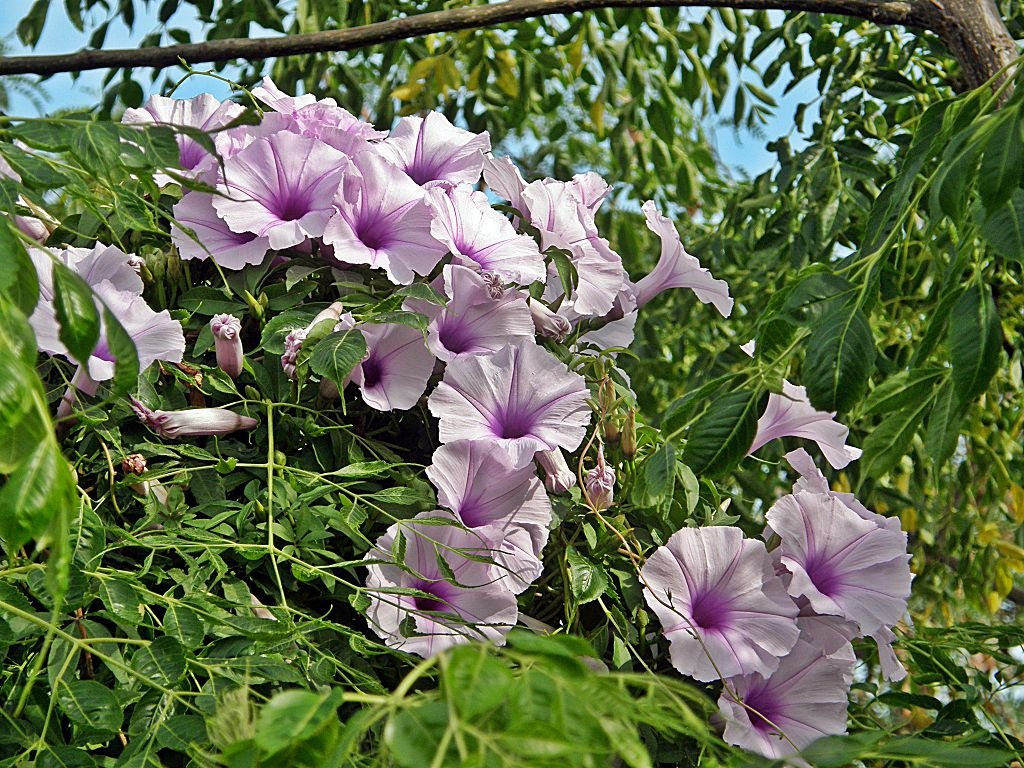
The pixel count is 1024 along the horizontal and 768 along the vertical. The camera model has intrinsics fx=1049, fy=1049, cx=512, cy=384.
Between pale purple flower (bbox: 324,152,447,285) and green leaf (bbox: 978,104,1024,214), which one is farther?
pale purple flower (bbox: 324,152,447,285)

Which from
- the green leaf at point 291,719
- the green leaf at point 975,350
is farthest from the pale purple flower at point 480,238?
the green leaf at point 291,719

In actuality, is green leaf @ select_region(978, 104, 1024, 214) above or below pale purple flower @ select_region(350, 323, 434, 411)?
above

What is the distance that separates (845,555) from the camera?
562 mm

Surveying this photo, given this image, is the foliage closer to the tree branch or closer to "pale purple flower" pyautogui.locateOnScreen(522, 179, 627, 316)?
"pale purple flower" pyautogui.locateOnScreen(522, 179, 627, 316)

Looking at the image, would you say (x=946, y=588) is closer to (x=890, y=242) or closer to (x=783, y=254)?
(x=783, y=254)

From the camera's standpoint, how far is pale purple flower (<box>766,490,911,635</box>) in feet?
1.81

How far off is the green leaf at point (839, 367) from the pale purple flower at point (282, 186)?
269 millimetres

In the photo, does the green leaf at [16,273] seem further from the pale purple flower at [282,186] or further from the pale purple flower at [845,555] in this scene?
the pale purple flower at [845,555]

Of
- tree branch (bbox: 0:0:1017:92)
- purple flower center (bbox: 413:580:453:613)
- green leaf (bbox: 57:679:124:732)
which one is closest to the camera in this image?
green leaf (bbox: 57:679:124:732)

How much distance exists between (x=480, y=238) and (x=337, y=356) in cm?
13

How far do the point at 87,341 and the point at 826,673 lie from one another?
0.39 m

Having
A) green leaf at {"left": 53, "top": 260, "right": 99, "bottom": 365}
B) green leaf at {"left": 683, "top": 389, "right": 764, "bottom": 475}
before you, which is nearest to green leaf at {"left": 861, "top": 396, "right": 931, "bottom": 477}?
green leaf at {"left": 683, "top": 389, "right": 764, "bottom": 475}

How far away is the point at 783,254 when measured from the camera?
1.45 meters

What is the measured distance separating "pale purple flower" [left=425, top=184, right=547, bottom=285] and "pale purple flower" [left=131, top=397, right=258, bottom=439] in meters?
0.14
